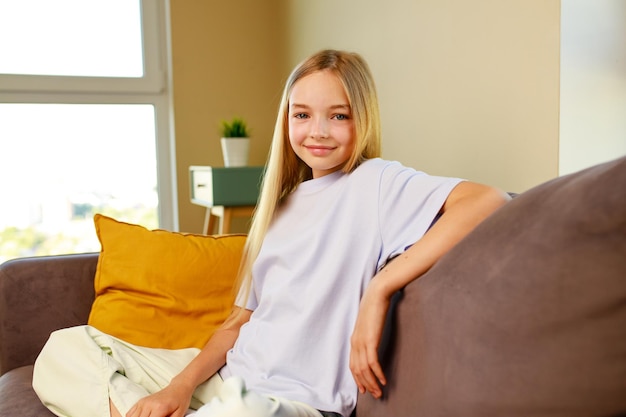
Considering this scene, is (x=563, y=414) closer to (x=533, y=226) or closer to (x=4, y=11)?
(x=533, y=226)

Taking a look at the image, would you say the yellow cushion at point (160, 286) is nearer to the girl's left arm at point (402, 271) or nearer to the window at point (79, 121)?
the girl's left arm at point (402, 271)

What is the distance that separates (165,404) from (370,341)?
0.41 metres

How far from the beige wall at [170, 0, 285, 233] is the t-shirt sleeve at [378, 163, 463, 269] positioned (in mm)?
2469

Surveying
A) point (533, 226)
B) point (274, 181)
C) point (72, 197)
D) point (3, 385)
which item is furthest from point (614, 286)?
point (72, 197)

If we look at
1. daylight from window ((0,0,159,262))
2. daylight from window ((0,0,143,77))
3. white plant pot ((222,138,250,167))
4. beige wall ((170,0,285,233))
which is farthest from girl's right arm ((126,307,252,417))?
daylight from window ((0,0,143,77))

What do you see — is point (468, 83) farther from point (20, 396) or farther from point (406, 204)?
point (20, 396)

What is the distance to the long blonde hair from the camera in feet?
3.65

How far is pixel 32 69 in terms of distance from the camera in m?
3.22

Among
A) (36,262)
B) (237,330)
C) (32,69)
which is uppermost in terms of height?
(32,69)

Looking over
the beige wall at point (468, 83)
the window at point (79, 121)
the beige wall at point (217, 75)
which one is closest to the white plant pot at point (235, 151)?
the beige wall at point (217, 75)

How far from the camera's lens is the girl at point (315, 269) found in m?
0.87

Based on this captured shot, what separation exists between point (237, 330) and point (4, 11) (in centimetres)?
→ 276

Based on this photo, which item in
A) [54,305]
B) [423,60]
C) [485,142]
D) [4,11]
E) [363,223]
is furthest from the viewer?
[4,11]

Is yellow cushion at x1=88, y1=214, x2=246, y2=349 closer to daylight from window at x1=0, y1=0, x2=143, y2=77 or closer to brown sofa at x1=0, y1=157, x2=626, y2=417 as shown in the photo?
brown sofa at x1=0, y1=157, x2=626, y2=417
